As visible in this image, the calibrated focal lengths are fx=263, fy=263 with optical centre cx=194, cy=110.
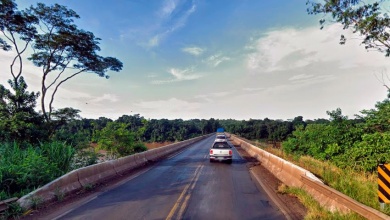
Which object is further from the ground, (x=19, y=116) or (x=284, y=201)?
(x=19, y=116)

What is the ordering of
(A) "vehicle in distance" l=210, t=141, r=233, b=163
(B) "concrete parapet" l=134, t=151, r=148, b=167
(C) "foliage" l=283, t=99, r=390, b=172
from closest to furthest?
(C) "foliage" l=283, t=99, r=390, b=172 < (B) "concrete parapet" l=134, t=151, r=148, b=167 < (A) "vehicle in distance" l=210, t=141, r=233, b=163

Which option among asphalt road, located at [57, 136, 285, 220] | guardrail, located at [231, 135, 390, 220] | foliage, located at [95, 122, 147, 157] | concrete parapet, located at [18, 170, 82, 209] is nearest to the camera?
guardrail, located at [231, 135, 390, 220]

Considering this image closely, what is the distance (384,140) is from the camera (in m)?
12.6

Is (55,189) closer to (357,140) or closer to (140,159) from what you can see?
(140,159)

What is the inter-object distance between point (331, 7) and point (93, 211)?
18514mm

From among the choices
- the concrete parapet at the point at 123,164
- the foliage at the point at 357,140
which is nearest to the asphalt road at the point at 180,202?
the concrete parapet at the point at 123,164

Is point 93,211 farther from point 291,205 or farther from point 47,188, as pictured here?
point 291,205

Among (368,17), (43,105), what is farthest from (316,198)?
(43,105)

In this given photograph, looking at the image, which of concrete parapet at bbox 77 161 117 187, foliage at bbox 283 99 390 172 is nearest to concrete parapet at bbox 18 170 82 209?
concrete parapet at bbox 77 161 117 187

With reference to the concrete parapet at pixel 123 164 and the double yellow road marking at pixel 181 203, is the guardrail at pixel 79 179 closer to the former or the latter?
the concrete parapet at pixel 123 164

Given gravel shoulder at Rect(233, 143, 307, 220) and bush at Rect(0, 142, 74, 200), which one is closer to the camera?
gravel shoulder at Rect(233, 143, 307, 220)

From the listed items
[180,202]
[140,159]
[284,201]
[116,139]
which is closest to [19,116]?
[116,139]

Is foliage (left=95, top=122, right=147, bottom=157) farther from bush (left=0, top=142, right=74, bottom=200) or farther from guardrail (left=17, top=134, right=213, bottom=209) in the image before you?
bush (left=0, top=142, right=74, bottom=200)

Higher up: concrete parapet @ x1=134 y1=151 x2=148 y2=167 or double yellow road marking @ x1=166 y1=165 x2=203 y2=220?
concrete parapet @ x1=134 y1=151 x2=148 y2=167
